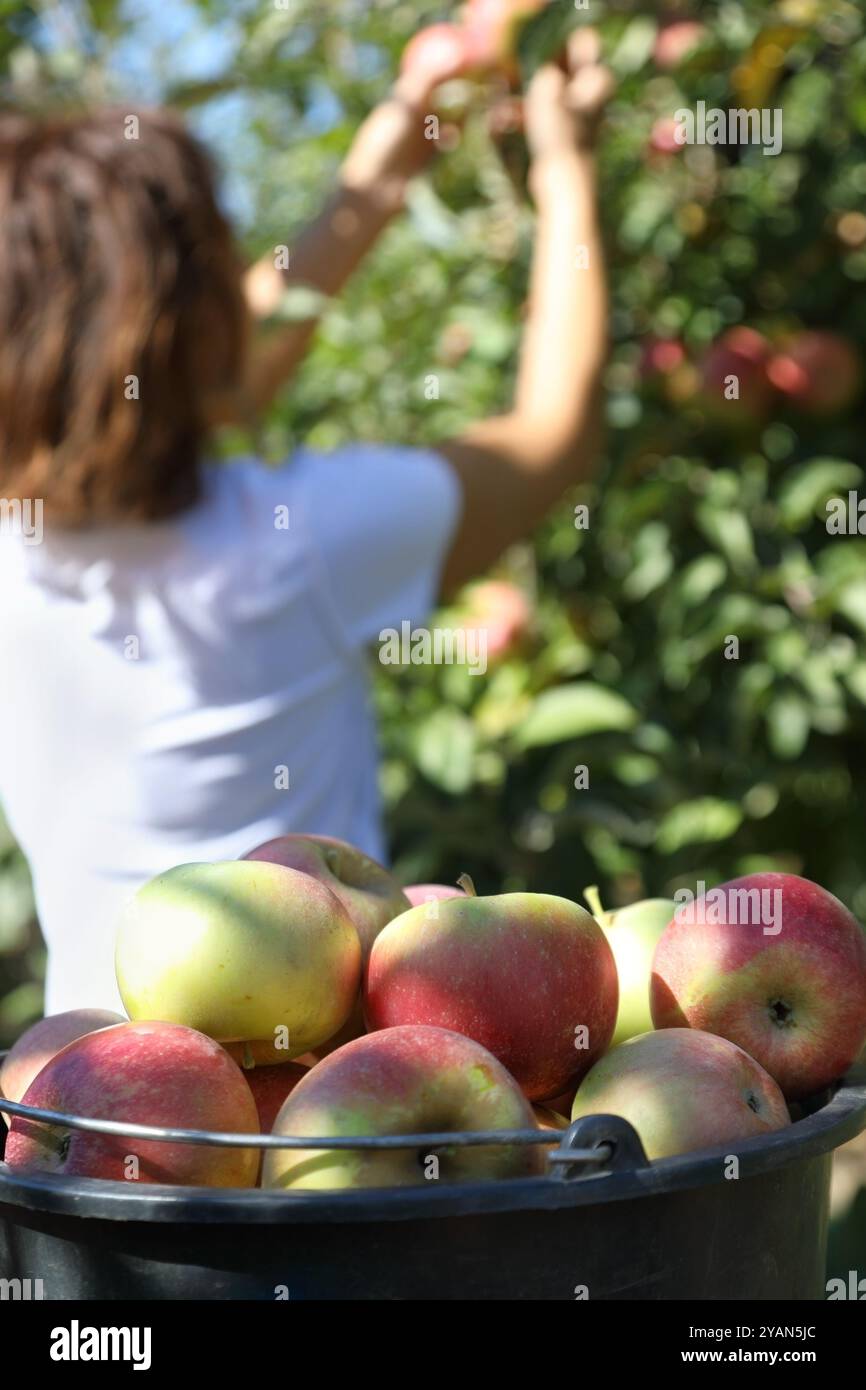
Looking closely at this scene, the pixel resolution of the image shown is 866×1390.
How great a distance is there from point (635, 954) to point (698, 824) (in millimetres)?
1320

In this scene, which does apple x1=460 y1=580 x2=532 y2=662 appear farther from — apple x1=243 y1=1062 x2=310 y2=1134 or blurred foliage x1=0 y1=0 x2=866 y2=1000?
apple x1=243 y1=1062 x2=310 y2=1134

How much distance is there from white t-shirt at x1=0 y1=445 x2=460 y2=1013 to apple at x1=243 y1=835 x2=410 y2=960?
55 centimetres

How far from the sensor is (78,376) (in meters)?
1.33

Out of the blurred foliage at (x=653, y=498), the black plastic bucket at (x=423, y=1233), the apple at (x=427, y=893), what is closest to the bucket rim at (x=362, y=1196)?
the black plastic bucket at (x=423, y=1233)

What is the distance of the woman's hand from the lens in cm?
180

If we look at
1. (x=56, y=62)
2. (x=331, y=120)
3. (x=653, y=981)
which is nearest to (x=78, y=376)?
(x=653, y=981)

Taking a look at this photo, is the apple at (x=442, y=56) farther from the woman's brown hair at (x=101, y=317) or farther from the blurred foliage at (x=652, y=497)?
the woman's brown hair at (x=101, y=317)

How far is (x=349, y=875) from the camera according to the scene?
2.62 ft

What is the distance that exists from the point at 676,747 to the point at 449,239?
2.58ft

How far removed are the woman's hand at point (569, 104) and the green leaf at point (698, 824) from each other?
87cm

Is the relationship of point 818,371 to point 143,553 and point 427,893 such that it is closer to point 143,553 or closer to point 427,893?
point 143,553

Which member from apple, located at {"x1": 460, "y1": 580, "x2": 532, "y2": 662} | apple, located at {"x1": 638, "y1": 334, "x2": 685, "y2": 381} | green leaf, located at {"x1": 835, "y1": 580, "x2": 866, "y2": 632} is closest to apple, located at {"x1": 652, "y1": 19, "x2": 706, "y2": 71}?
apple, located at {"x1": 638, "y1": 334, "x2": 685, "y2": 381}

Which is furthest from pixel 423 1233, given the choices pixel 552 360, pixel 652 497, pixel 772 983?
pixel 652 497
